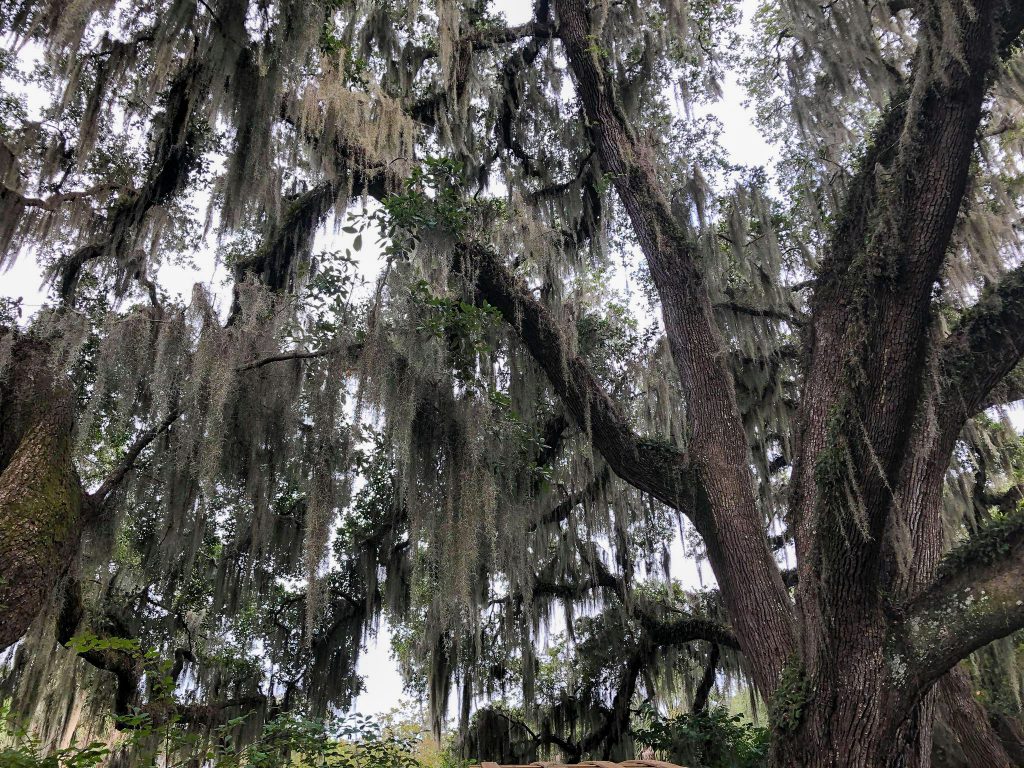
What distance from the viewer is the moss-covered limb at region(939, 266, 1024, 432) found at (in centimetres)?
338

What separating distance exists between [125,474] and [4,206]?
6.95 ft

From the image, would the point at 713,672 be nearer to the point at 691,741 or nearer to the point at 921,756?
the point at 691,741

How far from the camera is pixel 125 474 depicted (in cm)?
444

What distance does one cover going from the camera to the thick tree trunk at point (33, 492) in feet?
10.1

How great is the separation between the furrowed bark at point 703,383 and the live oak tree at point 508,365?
0.02m

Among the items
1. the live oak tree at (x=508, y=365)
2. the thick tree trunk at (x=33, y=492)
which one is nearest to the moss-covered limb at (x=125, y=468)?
the live oak tree at (x=508, y=365)

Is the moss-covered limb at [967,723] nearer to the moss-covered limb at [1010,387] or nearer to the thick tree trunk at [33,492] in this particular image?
the moss-covered limb at [1010,387]

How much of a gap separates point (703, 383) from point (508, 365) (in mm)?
1815

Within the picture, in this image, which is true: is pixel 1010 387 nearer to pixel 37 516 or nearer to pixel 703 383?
pixel 703 383

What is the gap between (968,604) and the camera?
2902 millimetres

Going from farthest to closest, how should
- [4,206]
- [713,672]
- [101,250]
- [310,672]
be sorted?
[713,672], [310,672], [101,250], [4,206]


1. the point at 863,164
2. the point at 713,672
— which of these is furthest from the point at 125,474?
the point at 713,672

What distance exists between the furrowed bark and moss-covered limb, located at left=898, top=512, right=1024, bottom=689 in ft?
2.09

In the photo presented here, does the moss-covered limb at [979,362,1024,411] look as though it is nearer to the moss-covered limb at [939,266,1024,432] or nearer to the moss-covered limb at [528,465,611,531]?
the moss-covered limb at [939,266,1024,432]
